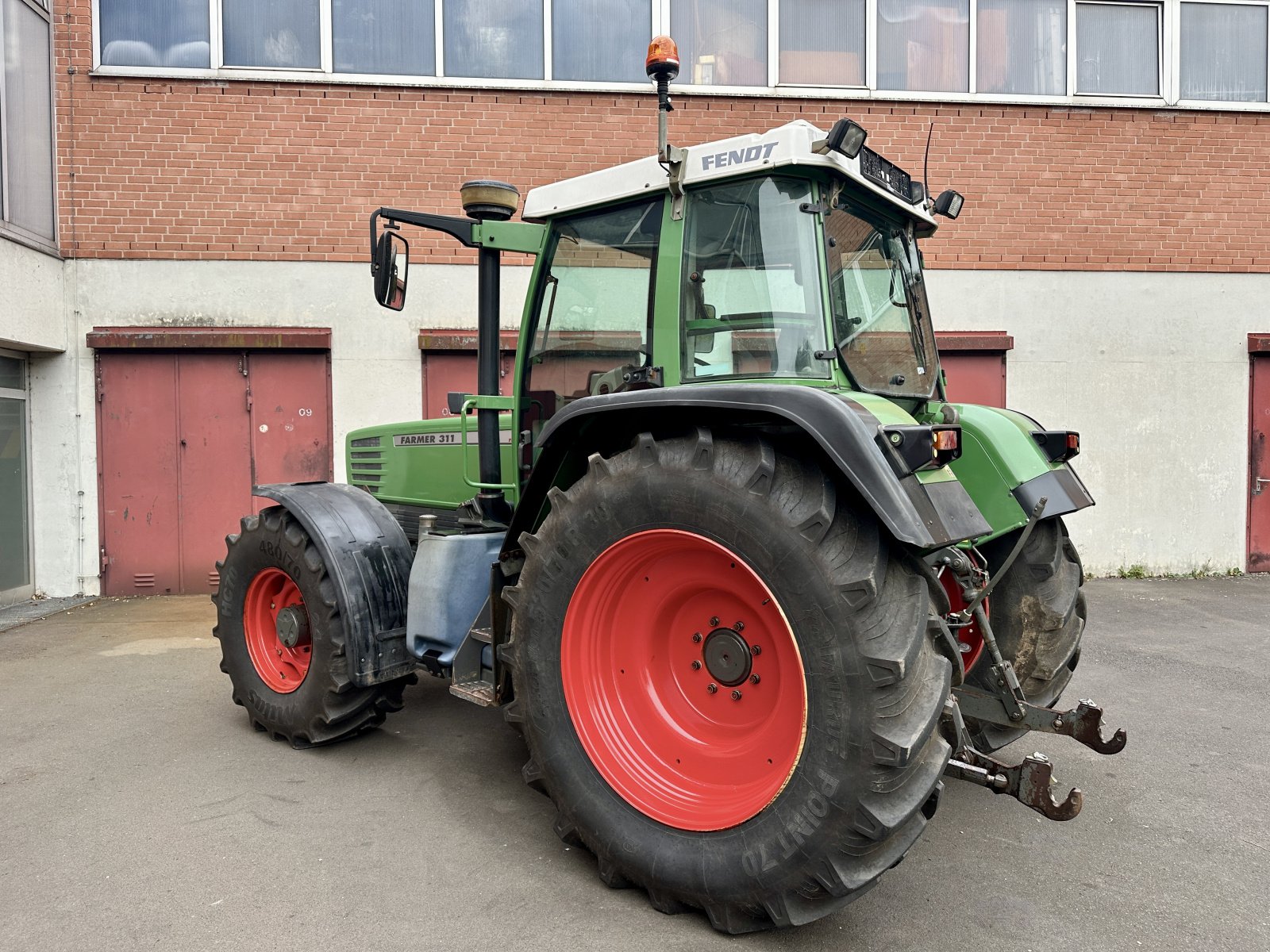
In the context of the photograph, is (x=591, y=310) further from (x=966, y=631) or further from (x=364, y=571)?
(x=966, y=631)

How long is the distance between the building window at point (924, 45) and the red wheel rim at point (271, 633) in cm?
734

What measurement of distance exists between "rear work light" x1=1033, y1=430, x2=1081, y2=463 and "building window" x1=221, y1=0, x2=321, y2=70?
714 cm

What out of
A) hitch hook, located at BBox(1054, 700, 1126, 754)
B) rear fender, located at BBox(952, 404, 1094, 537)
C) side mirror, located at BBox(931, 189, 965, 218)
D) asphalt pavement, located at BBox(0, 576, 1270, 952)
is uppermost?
side mirror, located at BBox(931, 189, 965, 218)

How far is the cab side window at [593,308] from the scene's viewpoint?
2.97 metres

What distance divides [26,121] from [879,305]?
7716 mm

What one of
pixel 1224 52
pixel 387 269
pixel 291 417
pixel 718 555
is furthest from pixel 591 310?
pixel 1224 52

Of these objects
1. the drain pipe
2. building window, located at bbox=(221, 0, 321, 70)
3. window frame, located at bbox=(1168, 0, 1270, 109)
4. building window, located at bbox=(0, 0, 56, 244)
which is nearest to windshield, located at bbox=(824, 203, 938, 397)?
the drain pipe

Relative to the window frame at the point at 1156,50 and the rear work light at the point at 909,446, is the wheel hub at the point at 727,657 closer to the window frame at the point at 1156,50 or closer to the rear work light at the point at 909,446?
the rear work light at the point at 909,446

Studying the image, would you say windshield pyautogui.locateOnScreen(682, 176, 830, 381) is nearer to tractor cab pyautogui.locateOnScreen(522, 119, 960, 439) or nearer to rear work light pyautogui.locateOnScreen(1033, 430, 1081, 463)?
tractor cab pyautogui.locateOnScreen(522, 119, 960, 439)

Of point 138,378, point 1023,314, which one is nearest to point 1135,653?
point 1023,314

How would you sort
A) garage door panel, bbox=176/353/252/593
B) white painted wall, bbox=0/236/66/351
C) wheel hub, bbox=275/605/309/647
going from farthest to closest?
garage door panel, bbox=176/353/252/593 → white painted wall, bbox=0/236/66/351 → wheel hub, bbox=275/605/309/647

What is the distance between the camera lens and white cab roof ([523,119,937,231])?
2574 millimetres

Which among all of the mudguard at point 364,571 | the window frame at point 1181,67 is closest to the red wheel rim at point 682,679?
the mudguard at point 364,571

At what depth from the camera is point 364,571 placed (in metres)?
3.49
